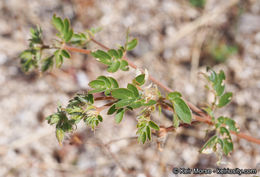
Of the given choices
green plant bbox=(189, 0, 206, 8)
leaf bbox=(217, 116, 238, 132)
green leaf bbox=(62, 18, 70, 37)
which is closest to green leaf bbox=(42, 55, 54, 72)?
green leaf bbox=(62, 18, 70, 37)

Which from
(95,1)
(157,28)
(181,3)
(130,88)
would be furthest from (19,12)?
(130,88)

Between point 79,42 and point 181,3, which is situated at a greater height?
point 181,3

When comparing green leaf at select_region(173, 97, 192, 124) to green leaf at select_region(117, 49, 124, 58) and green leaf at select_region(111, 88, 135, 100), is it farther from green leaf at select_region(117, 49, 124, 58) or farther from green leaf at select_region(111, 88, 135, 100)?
green leaf at select_region(117, 49, 124, 58)

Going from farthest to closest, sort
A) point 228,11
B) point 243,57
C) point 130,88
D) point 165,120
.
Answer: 1. point 228,11
2. point 243,57
3. point 165,120
4. point 130,88

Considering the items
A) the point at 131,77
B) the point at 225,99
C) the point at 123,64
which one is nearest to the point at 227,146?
the point at 225,99

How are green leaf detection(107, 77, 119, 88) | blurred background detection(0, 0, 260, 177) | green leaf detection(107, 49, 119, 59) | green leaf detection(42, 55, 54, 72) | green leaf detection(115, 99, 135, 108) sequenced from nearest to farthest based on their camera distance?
green leaf detection(115, 99, 135, 108) < green leaf detection(107, 77, 119, 88) < green leaf detection(107, 49, 119, 59) < green leaf detection(42, 55, 54, 72) < blurred background detection(0, 0, 260, 177)

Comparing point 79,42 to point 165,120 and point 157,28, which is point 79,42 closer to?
point 165,120

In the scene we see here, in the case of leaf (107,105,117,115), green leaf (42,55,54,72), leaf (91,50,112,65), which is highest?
green leaf (42,55,54,72)

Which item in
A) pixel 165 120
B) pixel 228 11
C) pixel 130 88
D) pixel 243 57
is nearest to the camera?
pixel 130 88
